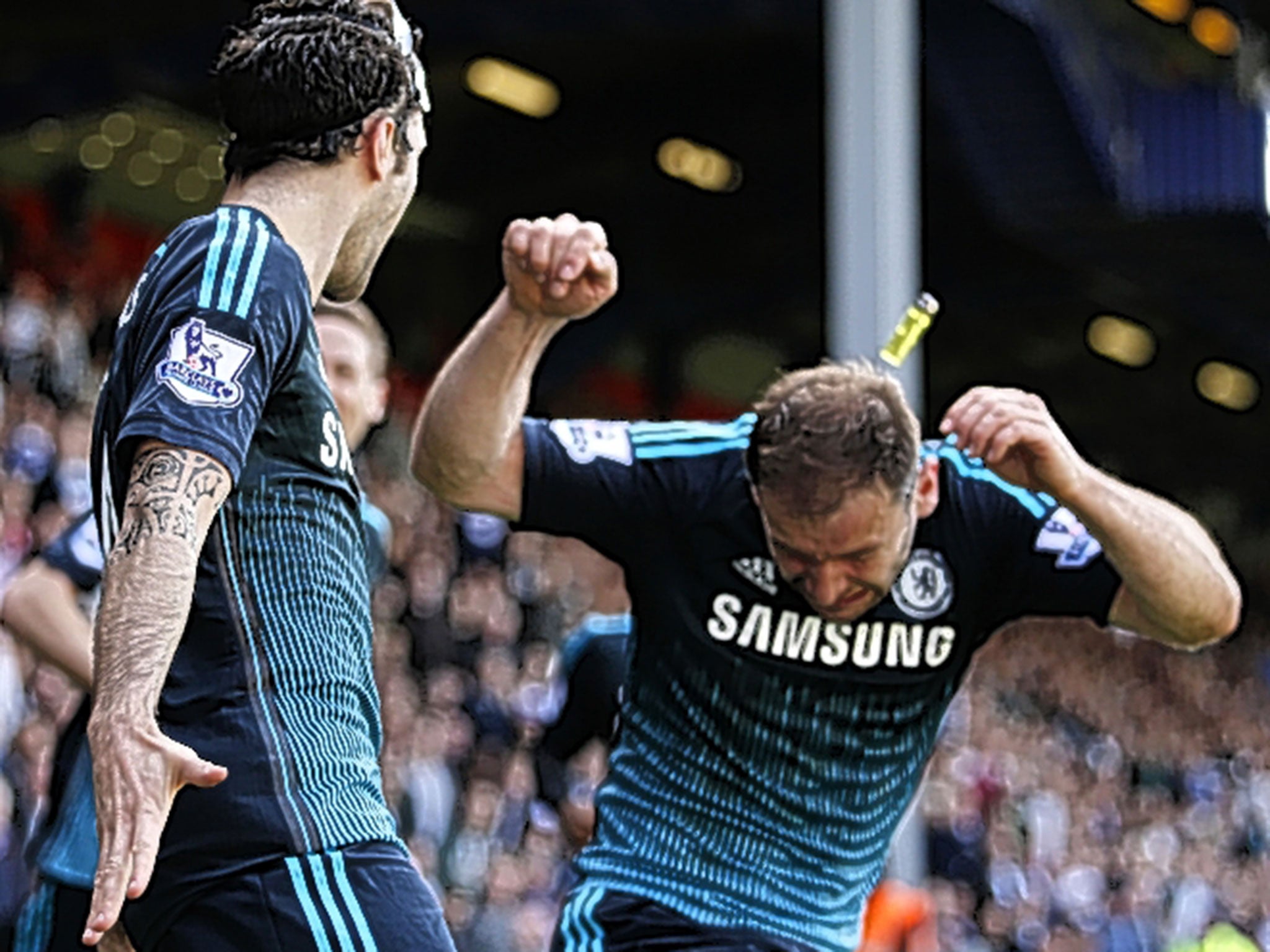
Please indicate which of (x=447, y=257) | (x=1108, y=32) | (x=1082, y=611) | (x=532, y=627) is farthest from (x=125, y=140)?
(x=1082, y=611)

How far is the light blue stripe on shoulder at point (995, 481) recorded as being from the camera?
405 centimetres

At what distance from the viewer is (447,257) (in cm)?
2152

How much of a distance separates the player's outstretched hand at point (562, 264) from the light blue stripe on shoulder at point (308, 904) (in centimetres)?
100

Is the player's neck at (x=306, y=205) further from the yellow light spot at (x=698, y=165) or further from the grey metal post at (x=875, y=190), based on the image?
the yellow light spot at (x=698, y=165)

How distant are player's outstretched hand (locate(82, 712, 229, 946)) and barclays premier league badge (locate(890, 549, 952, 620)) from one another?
70.1 inches

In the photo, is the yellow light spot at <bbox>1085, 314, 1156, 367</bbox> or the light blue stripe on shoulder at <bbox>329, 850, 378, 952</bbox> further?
the yellow light spot at <bbox>1085, 314, 1156, 367</bbox>

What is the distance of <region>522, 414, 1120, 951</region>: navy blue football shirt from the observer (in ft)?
12.8

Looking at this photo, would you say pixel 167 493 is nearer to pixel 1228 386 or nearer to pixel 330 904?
pixel 330 904

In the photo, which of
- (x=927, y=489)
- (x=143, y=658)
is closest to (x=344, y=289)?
(x=143, y=658)

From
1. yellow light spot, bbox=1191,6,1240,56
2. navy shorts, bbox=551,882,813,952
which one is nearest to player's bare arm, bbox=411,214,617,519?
navy shorts, bbox=551,882,813,952

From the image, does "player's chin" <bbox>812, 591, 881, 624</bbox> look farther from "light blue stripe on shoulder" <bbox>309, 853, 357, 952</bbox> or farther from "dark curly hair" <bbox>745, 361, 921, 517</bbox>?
"light blue stripe on shoulder" <bbox>309, 853, 357, 952</bbox>

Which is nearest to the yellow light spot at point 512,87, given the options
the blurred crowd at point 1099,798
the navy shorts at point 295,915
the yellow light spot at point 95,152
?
the yellow light spot at point 95,152

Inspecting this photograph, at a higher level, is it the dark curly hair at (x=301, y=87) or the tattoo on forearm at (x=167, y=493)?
the dark curly hair at (x=301, y=87)

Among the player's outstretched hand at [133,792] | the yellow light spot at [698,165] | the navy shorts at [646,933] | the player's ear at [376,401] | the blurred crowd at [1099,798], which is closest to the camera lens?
the player's outstretched hand at [133,792]
